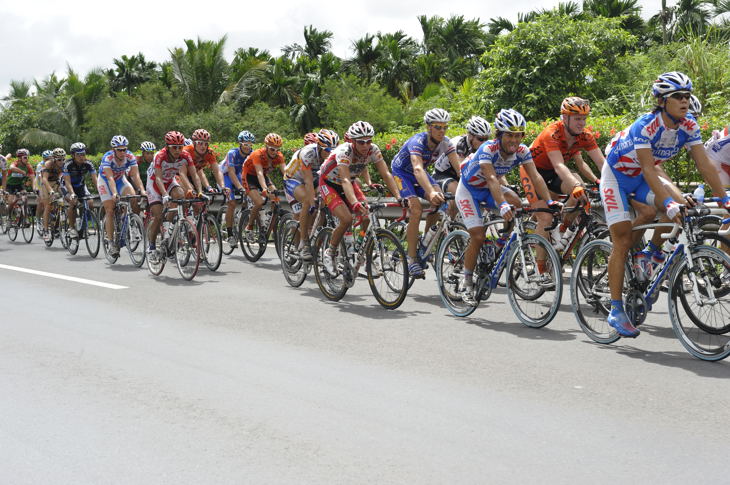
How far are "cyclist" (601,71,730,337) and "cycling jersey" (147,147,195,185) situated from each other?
7.26 metres

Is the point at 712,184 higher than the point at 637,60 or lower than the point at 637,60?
lower

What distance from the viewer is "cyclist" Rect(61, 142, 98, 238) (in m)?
14.8

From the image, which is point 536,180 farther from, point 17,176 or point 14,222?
point 17,176

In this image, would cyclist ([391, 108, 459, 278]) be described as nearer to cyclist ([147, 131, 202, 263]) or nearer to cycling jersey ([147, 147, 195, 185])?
cyclist ([147, 131, 202, 263])

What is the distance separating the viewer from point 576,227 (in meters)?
8.78

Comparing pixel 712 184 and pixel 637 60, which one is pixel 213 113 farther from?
pixel 712 184

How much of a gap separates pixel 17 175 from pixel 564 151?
1421 centimetres

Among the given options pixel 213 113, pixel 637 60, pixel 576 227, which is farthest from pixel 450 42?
pixel 576 227

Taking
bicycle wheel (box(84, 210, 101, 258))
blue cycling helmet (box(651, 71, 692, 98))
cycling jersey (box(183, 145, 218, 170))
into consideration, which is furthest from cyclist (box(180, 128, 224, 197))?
blue cycling helmet (box(651, 71, 692, 98))

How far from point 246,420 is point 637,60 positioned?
2817 centimetres

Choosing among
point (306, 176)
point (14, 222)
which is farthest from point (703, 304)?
point (14, 222)

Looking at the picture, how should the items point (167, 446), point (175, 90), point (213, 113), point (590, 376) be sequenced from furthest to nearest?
point (175, 90), point (213, 113), point (590, 376), point (167, 446)

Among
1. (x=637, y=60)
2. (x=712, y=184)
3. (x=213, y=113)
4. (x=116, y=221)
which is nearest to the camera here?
(x=712, y=184)

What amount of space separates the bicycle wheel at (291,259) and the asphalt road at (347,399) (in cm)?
165
